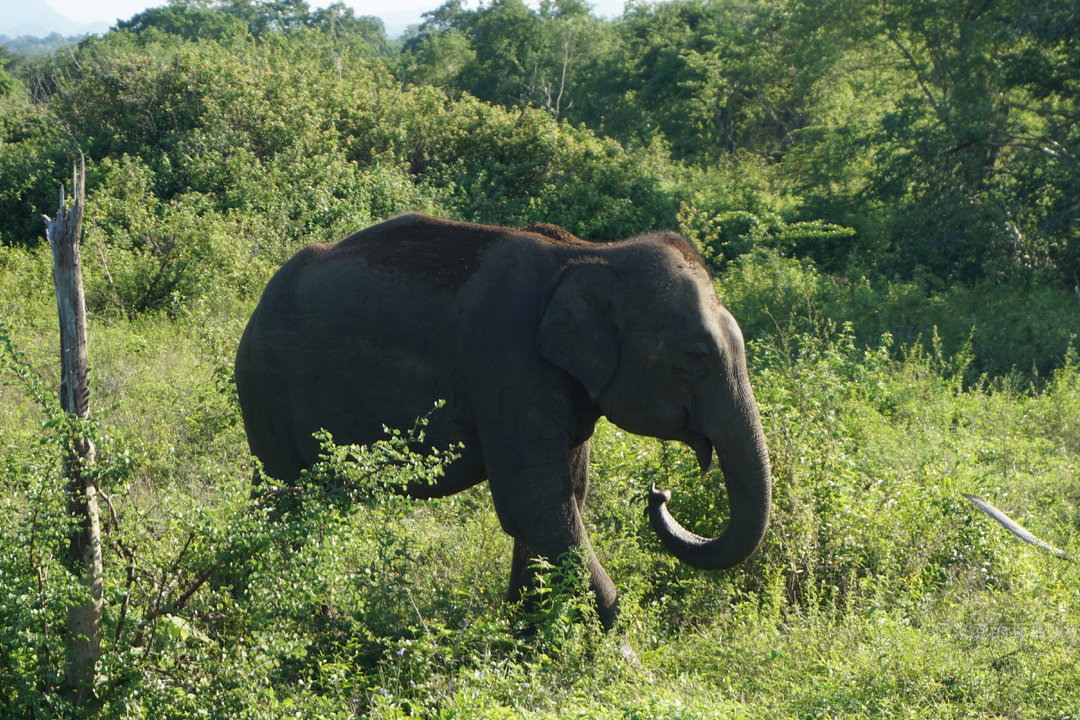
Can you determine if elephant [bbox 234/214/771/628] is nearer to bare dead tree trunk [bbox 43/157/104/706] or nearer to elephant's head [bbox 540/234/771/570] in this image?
elephant's head [bbox 540/234/771/570]

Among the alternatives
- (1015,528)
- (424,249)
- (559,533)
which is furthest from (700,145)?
(559,533)

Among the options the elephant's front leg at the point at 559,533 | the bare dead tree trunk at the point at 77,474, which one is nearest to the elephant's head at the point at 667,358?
the elephant's front leg at the point at 559,533

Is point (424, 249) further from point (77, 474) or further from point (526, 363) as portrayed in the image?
point (77, 474)

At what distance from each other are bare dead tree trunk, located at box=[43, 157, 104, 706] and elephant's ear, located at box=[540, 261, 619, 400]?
2.01 meters

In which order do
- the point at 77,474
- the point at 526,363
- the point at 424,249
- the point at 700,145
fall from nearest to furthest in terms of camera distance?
the point at 77,474, the point at 526,363, the point at 424,249, the point at 700,145

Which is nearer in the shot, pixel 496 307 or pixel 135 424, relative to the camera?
pixel 496 307

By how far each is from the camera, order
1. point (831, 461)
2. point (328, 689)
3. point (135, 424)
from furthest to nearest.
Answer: point (135, 424) → point (831, 461) → point (328, 689)

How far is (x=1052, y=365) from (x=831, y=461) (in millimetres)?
5164

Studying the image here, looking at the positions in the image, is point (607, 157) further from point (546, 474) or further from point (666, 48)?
point (546, 474)

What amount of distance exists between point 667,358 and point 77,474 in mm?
2489

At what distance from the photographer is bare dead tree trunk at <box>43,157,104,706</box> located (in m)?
4.09

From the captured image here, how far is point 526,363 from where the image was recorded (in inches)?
213

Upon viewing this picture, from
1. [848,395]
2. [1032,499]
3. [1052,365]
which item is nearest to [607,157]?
[1052,365]

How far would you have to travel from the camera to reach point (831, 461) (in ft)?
22.0
